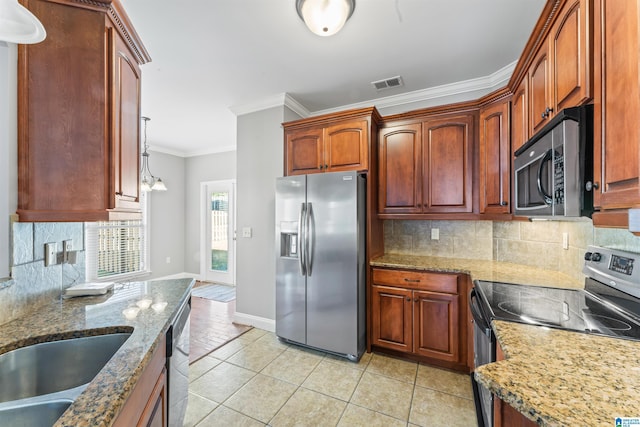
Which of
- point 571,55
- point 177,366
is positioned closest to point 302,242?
point 177,366

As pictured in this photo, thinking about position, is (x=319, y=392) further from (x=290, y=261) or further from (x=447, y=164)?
(x=447, y=164)

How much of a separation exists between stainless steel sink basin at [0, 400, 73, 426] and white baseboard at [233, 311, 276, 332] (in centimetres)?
243

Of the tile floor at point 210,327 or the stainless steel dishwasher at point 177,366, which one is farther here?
the tile floor at point 210,327

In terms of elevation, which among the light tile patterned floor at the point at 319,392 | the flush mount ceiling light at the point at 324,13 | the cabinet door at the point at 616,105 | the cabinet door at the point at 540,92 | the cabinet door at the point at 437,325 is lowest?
the light tile patterned floor at the point at 319,392

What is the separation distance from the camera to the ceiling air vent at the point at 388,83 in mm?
2666

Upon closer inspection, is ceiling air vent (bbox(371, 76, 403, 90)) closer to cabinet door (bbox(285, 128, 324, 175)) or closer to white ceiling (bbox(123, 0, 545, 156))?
white ceiling (bbox(123, 0, 545, 156))

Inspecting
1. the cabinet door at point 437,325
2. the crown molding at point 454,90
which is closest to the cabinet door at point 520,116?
the crown molding at point 454,90

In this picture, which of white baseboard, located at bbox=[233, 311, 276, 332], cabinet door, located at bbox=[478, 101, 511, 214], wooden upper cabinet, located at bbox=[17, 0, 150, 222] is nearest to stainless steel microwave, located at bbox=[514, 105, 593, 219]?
cabinet door, located at bbox=[478, 101, 511, 214]

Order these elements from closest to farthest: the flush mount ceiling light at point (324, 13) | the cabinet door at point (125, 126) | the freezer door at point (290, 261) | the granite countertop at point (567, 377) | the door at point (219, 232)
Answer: the granite countertop at point (567, 377)
the cabinet door at point (125, 126)
the flush mount ceiling light at point (324, 13)
the freezer door at point (290, 261)
the door at point (219, 232)

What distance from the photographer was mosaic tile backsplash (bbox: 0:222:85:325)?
46.5 inches

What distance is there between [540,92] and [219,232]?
5238 millimetres

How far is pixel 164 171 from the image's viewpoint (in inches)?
210

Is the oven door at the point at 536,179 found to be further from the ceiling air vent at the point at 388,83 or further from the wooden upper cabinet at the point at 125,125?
the wooden upper cabinet at the point at 125,125

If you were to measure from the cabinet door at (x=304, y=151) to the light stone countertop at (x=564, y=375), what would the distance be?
7.07 feet
